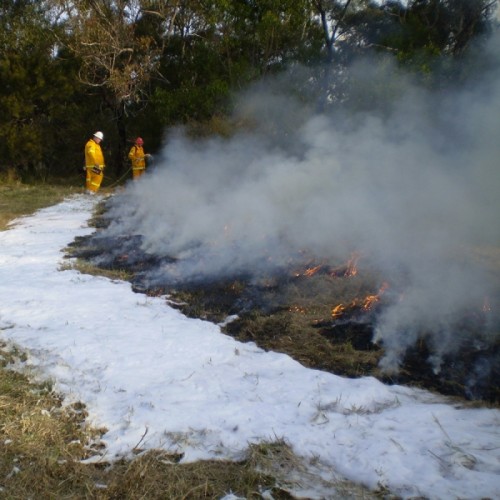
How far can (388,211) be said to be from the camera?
6148 millimetres

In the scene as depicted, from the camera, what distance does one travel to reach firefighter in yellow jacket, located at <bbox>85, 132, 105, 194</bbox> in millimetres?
11914

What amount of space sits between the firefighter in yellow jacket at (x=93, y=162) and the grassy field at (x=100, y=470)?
9891 millimetres

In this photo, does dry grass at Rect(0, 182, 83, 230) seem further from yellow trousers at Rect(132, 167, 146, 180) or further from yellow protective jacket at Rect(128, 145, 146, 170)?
yellow protective jacket at Rect(128, 145, 146, 170)

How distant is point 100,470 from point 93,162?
35.1 feet

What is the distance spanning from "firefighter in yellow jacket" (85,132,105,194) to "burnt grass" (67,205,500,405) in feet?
20.1

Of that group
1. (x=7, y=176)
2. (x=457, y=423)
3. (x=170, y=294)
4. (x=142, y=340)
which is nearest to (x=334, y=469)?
(x=457, y=423)

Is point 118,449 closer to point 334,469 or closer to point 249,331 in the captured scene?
point 334,469

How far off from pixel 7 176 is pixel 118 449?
15.5 meters

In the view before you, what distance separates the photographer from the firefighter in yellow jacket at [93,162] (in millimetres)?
11914

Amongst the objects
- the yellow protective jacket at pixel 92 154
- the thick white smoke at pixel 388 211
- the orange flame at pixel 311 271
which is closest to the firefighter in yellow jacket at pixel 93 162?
the yellow protective jacket at pixel 92 154

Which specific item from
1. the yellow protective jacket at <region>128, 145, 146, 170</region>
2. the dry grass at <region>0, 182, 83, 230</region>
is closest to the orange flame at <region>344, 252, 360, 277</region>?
the dry grass at <region>0, 182, 83, 230</region>

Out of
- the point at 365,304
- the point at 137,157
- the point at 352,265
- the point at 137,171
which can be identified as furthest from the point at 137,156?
the point at 365,304

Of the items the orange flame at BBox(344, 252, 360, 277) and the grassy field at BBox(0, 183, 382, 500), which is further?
the orange flame at BBox(344, 252, 360, 277)

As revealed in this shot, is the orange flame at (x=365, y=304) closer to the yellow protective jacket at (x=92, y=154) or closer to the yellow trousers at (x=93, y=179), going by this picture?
the yellow protective jacket at (x=92, y=154)
